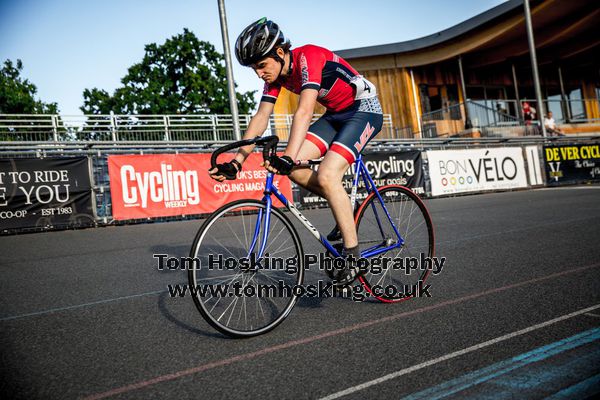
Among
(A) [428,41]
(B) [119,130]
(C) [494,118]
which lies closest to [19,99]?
(B) [119,130]

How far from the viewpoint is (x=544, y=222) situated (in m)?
7.75

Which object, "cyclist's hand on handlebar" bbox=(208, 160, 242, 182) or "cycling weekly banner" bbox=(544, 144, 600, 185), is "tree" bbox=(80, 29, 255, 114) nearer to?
"cycling weekly banner" bbox=(544, 144, 600, 185)

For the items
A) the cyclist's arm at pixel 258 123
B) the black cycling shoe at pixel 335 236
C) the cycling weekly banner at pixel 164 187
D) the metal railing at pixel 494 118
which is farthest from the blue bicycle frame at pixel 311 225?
the metal railing at pixel 494 118

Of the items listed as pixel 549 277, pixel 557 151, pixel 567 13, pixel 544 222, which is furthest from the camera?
pixel 567 13

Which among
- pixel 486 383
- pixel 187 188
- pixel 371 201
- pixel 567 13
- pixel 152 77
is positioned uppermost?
pixel 152 77

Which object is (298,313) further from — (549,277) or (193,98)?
(193,98)

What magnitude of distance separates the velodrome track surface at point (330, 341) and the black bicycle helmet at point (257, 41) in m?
1.91

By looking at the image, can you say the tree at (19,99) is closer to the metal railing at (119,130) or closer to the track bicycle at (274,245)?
the metal railing at (119,130)

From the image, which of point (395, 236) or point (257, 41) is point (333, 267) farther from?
point (257, 41)

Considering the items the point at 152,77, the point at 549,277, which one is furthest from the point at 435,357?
the point at 152,77

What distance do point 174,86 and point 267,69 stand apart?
44622 mm

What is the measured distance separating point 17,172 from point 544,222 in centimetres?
1054

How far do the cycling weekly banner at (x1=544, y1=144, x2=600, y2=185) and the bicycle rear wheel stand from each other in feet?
56.8

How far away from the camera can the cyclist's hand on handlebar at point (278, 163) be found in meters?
2.84
